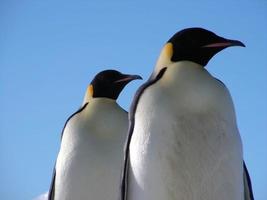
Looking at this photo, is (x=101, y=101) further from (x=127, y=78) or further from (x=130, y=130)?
(x=130, y=130)

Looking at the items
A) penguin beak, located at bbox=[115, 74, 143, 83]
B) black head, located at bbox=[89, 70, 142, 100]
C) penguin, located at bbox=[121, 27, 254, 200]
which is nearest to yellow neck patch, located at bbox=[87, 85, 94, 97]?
black head, located at bbox=[89, 70, 142, 100]

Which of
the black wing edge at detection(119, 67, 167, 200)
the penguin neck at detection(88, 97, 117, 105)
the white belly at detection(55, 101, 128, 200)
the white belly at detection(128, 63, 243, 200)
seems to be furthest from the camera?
the penguin neck at detection(88, 97, 117, 105)

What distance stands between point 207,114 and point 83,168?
6.81 ft

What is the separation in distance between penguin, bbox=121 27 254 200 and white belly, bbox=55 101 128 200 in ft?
4.97

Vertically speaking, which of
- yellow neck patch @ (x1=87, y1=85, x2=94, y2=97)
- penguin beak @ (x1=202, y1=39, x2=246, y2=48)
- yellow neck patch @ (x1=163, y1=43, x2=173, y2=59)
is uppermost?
penguin beak @ (x1=202, y1=39, x2=246, y2=48)

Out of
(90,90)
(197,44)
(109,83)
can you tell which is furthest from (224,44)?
(90,90)

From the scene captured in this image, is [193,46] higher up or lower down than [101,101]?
higher up

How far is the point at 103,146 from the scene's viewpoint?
5.61 meters

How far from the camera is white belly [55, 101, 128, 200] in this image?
5516 mm

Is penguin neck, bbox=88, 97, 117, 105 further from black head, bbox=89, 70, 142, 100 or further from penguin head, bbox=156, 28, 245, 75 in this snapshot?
penguin head, bbox=156, 28, 245, 75

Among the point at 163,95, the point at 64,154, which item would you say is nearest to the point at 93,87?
the point at 64,154

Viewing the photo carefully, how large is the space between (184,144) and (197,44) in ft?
3.19

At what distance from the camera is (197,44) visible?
441 centimetres

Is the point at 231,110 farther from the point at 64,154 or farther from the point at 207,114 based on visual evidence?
the point at 64,154
